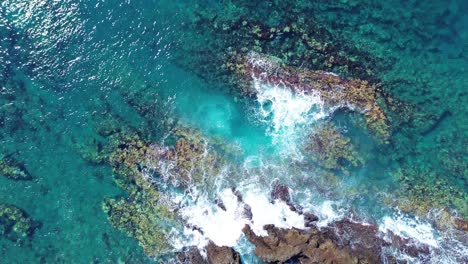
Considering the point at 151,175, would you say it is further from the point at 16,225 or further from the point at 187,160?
the point at 16,225

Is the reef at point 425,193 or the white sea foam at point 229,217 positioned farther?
the reef at point 425,193

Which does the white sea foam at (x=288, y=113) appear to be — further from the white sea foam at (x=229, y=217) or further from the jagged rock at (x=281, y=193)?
the white sea foam at (x=229, y=217)

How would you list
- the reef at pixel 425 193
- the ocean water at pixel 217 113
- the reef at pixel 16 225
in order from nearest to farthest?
the reef at pixel 425 193, the ocean water at pixel 217 113, the reef at pixel 16 225

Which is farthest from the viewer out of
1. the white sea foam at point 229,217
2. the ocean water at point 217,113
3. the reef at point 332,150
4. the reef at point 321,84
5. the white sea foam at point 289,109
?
the white sea foam at point 289,109

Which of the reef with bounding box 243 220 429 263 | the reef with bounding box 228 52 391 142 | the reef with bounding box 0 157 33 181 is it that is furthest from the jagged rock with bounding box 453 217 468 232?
the reef with bounding box 0 157 33 181

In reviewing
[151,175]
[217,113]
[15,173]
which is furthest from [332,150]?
[15,173]

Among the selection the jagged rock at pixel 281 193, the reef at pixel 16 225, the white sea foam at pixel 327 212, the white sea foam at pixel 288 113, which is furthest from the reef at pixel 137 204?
the white sea foam at pixel 327 212

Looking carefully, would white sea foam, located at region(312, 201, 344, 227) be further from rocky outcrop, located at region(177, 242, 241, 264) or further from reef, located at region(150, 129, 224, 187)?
reef, located at region(150, 129, 224, 187)
